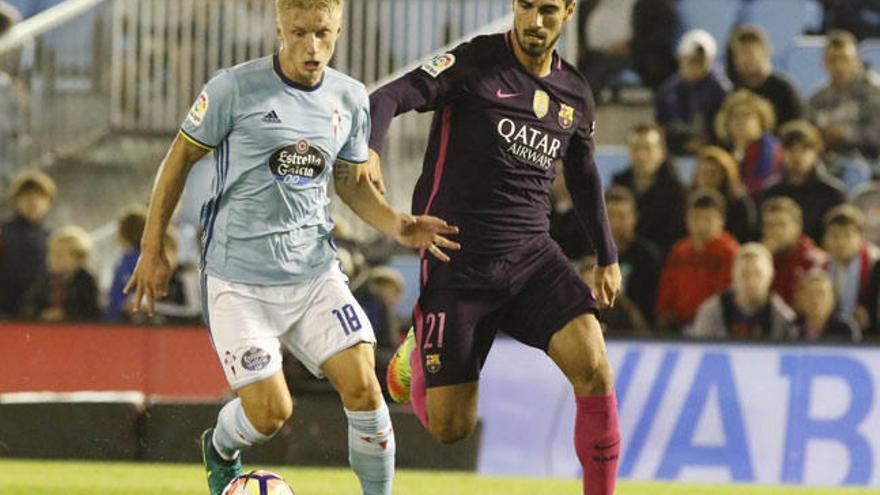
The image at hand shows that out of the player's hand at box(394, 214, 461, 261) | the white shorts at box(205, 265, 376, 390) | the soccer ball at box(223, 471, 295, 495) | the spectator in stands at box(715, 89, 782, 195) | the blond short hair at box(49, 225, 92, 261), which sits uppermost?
the player's hand at box(394, 214, 461, 261)

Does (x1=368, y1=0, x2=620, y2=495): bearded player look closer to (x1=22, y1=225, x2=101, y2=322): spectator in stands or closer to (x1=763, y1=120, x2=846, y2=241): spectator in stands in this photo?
(x1=763, y1=120, x2=846, y2=241): spectator in stands

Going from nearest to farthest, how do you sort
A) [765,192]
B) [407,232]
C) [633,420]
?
[407,232] → [633,420] → [765,192]

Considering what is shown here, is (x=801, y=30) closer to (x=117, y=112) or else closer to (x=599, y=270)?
(x=117, y=112)

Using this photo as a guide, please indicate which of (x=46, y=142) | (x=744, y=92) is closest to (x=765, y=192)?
(x=744, y=92)

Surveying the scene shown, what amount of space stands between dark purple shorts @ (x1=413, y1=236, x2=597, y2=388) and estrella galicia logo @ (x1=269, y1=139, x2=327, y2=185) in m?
1.02

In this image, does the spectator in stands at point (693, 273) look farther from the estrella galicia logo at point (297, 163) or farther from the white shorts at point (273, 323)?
the estrella galicia logo at point (297, 163)

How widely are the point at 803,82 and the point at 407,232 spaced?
9225 millimetres

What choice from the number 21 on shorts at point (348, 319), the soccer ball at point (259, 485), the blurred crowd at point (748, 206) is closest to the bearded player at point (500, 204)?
the number 21 on shorts at point (348, 319)

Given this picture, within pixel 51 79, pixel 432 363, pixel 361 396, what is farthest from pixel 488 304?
pixel 51 79

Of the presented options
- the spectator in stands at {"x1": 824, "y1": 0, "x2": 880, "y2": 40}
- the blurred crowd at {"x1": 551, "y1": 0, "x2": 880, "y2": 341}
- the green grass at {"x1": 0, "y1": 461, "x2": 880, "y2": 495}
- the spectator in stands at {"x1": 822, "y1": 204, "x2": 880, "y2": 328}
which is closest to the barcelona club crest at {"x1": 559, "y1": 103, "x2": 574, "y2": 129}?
the green grass at {"x1": 0, "y1": 461, "x2": 880, "y2": 495}

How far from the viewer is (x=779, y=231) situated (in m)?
12.4

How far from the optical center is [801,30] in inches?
629

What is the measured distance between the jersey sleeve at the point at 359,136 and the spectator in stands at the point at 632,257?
5.09 m

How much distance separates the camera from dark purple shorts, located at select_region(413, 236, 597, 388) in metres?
7.86
